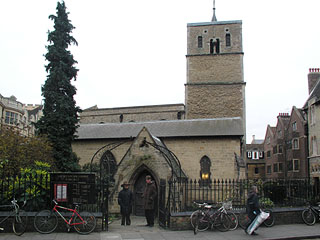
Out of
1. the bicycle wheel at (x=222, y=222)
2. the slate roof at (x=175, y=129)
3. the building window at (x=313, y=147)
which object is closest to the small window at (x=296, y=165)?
the building window at (x=313, y=147)

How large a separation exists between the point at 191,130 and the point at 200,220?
484 inches

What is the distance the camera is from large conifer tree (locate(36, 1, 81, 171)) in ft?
64.6

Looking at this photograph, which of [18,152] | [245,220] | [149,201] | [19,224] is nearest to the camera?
[19,224]

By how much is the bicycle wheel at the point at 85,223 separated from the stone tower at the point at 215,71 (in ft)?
71.9

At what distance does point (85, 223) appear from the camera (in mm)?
10430

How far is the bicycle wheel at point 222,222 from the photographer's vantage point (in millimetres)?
11047

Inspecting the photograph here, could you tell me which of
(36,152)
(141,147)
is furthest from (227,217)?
(36,152)

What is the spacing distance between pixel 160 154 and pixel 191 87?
16640 millimetres

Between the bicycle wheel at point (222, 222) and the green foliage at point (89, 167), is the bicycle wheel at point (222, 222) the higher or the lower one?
the lower one

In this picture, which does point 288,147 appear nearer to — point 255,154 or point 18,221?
point 255,154

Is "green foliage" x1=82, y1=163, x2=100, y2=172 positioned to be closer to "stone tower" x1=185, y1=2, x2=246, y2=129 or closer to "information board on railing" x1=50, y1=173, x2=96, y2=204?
"information board on railing" x1=50, y1=173, x2=96, y2=204

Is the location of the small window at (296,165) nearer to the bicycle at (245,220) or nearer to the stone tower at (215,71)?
the stone tower at (215,71)

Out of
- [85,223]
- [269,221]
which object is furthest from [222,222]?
[85,223]

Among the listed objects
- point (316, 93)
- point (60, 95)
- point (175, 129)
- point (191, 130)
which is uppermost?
point (316, 93)
